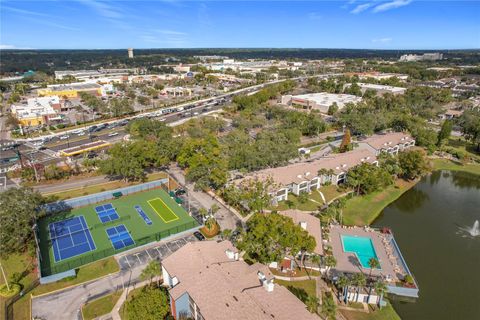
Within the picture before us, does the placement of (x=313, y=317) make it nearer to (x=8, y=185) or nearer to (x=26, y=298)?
(x=26, y=298)

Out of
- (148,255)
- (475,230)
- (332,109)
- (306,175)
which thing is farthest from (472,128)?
(148,255)

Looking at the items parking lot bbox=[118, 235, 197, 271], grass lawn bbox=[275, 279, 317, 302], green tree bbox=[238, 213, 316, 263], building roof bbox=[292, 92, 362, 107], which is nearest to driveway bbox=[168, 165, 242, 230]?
parking lot bbox=[118, 235, 197, 271]

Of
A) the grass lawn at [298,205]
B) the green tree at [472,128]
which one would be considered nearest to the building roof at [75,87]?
the grass lawn at [298,205]

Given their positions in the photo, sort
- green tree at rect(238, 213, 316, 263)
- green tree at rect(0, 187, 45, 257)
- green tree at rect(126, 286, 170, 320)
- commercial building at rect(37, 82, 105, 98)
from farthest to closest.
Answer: commercial building at rect(37, 82, 105, 98), green tree at rect(0, 187, 45, 257), green tree at rect(238, 213, 316, 263), green tree at rect(126, 286, 170, 320)

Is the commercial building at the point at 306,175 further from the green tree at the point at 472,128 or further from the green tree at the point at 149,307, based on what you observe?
the green tree at the point at 472,128

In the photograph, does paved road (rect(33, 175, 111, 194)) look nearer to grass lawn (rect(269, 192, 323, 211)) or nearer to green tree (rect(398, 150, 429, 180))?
A: grass lawn (rect(269, 192, 323, 211))

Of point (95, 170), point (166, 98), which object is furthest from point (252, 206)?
point (166, 98)

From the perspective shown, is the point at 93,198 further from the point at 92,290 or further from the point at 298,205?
the point at 298,205
